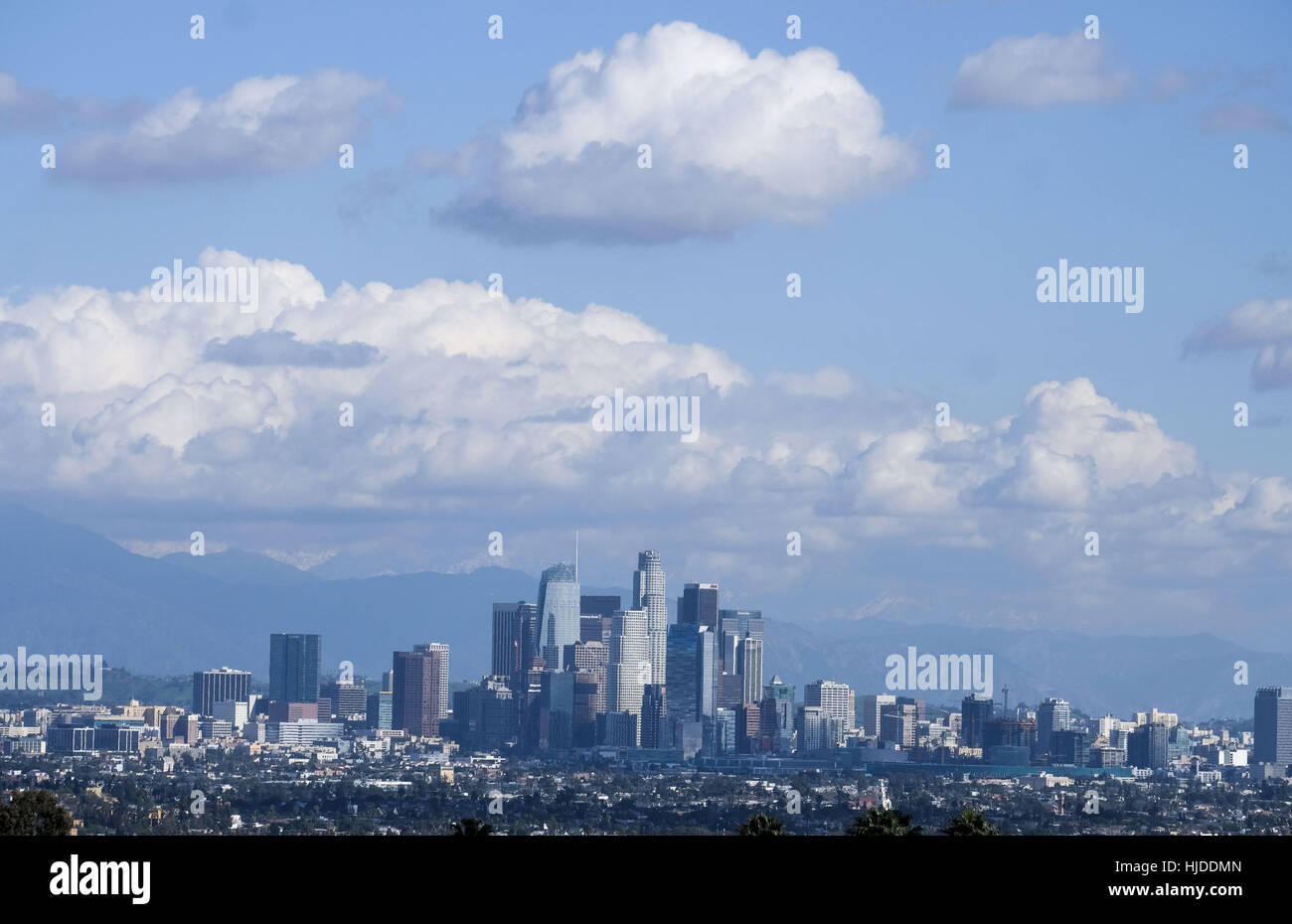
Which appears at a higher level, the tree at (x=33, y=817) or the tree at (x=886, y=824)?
the tree at (x=886, y=824)

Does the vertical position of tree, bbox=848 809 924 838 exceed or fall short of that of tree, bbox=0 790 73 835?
it exceeds it

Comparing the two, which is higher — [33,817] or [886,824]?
[886,824]

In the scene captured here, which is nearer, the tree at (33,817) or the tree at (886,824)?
the tree at (886,824)

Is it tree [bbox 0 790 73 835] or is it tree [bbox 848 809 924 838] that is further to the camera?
tree [bbox 0 790 73 835]

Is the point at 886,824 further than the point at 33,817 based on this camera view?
No
